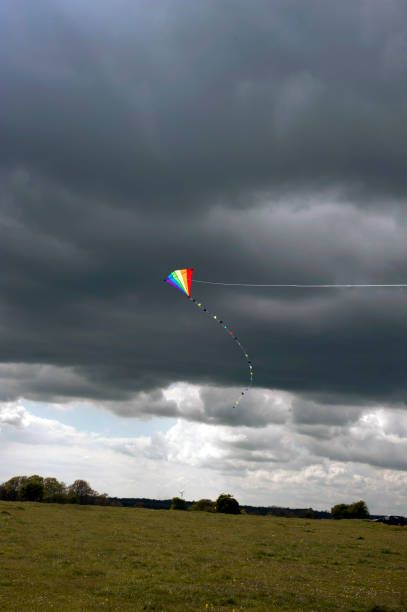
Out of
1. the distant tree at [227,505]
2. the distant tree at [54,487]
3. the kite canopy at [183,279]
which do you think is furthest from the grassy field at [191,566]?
the distant tree at [54,487]

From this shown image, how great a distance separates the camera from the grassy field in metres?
22.7

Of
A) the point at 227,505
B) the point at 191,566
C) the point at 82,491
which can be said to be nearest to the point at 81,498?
the point at 82,491

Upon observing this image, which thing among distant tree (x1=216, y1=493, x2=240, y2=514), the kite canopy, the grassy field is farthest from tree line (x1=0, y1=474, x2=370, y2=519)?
the kite canopy

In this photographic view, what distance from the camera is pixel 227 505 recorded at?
8694 centimetres

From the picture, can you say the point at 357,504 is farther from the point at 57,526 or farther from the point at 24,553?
the point at 24,553

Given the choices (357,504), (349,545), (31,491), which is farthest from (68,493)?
(349,545)

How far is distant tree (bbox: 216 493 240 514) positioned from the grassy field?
112 feet

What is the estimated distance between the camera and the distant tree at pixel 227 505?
86625 millimetres

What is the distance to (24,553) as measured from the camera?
32.3 meters

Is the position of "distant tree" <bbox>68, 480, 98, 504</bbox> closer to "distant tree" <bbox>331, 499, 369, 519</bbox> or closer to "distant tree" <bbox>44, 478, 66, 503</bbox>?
"distant tree" <bbox>44, 478, 66, 503</bbox>

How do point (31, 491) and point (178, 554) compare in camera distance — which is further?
point (31, 491)

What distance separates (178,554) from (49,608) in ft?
49.2

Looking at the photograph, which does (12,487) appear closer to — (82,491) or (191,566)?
(82,491)

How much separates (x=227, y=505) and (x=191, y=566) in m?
59.9
